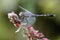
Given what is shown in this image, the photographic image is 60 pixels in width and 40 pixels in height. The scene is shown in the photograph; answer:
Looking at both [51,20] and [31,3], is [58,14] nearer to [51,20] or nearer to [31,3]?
[51,20]

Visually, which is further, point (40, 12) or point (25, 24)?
point (40, 12)

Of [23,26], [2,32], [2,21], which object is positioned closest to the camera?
[23,26]

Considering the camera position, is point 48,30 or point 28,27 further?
point 48,30

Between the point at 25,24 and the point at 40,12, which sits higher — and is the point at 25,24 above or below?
below

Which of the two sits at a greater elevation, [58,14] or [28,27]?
[58,14]

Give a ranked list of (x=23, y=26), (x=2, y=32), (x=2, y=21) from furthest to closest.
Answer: (x=2, y=21)
(x=2, y=32)
(x=23, y=26)

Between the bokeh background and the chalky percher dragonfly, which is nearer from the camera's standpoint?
the chalky percher dragonfly

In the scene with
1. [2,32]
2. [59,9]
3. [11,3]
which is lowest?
[2,32]

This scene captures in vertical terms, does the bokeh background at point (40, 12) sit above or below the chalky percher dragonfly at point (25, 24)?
above

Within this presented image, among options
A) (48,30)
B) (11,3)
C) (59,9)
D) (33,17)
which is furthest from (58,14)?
(33,17)

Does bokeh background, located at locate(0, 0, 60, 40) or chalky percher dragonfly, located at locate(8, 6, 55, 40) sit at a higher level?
bokeh background, located at locate(0, 0, 60, 40)

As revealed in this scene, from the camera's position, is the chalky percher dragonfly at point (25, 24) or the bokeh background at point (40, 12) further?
the bokeh background at point (40, 12)
